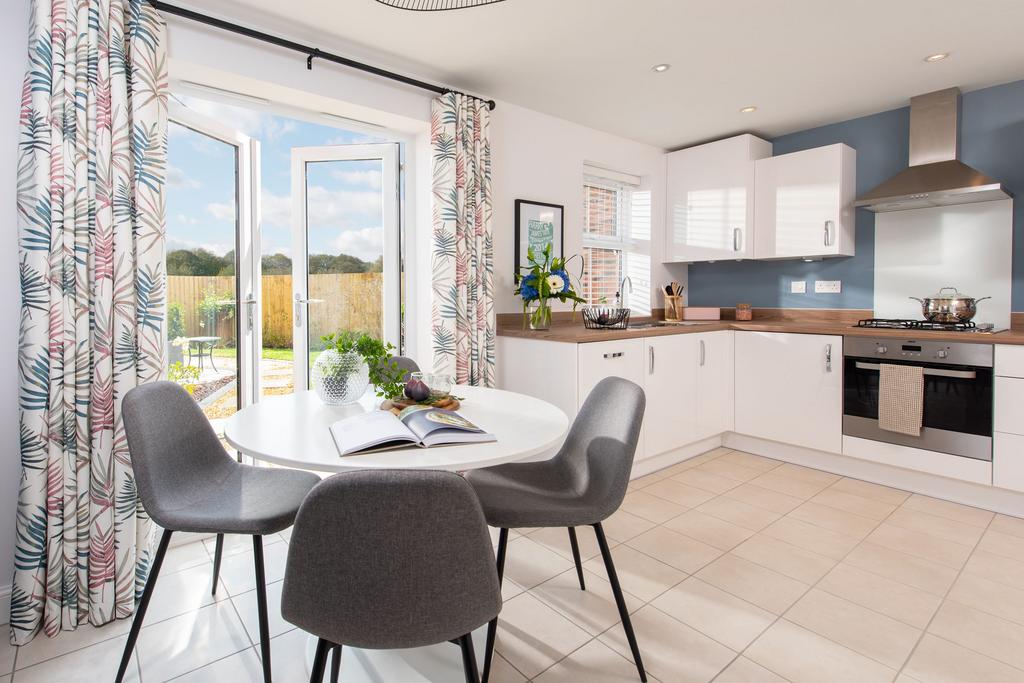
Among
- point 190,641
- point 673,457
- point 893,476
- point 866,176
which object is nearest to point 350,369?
point 190,641

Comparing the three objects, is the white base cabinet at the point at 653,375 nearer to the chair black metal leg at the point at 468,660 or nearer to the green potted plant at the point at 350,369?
the green potted plant at the point at 350,369

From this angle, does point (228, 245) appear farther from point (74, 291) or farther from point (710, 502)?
point (710, 502)

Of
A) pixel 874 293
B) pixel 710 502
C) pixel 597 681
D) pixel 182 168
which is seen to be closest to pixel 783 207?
pixel 874 293

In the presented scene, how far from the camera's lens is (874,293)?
3.71 m

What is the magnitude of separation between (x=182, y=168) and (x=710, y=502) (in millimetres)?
3201

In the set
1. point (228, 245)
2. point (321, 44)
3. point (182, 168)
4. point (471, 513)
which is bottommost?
point (471, 513)

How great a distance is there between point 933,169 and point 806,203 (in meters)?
0.71

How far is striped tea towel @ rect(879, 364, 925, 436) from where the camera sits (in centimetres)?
297

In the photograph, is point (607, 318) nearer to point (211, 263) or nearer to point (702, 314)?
point (702, 314)

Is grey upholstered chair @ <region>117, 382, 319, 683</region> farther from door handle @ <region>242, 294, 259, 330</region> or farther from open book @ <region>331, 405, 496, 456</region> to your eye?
door handle @ <region>242, 294, 259, 330</region>

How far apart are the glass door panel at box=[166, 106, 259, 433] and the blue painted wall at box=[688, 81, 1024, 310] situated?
11.7 feet

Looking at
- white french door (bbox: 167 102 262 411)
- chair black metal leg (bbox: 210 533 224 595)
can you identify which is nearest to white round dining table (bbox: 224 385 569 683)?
chair black metal leg (bbox: 210 533 224 595)

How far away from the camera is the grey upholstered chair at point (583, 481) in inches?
59.3

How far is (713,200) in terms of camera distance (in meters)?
4.16
